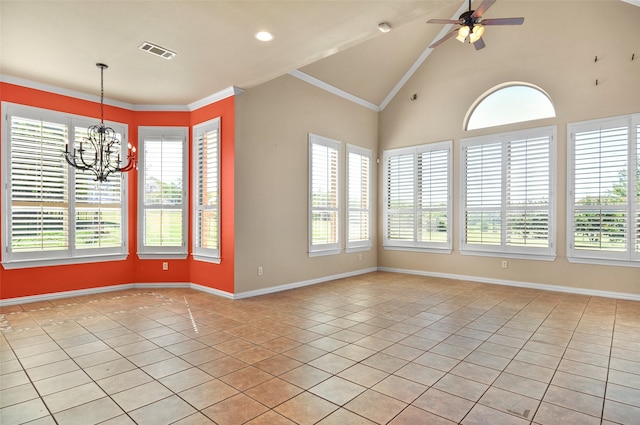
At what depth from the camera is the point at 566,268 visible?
562 cm

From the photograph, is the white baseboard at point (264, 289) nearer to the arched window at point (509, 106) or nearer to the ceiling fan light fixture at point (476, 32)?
the arched window at point (509, 106)

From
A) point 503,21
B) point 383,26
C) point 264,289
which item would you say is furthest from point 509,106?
point 264,289

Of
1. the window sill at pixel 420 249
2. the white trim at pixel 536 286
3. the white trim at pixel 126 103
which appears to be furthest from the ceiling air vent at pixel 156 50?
the white trim at pixel 536 286

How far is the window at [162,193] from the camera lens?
5840 mm

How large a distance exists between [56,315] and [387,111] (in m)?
6.69

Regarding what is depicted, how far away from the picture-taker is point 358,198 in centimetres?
723

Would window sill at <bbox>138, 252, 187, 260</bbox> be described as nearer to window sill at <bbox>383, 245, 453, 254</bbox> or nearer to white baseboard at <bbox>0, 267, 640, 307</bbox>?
white baseboard at <bbox>0, 267, 640, 307</bbox>

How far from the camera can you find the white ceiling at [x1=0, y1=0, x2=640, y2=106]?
3.09 metres

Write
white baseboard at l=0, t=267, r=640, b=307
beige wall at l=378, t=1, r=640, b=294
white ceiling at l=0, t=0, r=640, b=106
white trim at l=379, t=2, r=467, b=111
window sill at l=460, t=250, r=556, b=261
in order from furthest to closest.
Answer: white trim at l=379, t=2, r=467, b=111 → window sill at l=460, t=250, r=556, b=261 → beige wall at l=378, t=1, r=640, b=294 → white baseboard at l=0, t=267, r=640, b=307 → white ceiling at l=0, t=0, r=640, b=106

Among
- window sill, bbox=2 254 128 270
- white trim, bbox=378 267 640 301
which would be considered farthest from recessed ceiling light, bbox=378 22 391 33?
window sill, bbox=2 254 128 270

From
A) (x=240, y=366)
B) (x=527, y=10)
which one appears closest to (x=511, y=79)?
(x=527, y=10)

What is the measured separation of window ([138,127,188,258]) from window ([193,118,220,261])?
10.5 inches

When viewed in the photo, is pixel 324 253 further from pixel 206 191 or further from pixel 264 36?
pixel 264 36

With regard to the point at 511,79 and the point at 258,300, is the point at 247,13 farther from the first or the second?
the point at 511,79
